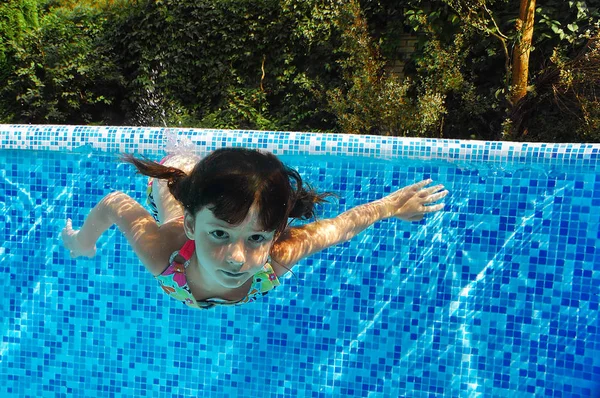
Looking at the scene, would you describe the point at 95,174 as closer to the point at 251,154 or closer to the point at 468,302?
the point at 251,154

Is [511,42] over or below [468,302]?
over

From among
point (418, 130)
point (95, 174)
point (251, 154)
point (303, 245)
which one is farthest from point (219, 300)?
point (418, 130)

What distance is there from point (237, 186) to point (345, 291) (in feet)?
5.52

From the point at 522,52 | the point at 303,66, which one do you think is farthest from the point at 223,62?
the point at 522,52

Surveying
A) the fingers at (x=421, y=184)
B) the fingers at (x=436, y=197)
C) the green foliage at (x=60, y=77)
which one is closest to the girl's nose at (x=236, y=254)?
the fingers at (x=421, y=184)

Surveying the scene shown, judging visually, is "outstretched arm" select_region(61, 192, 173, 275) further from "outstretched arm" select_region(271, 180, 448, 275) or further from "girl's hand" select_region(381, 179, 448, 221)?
"girl's hand" select_region(381, 179, 448, 221)

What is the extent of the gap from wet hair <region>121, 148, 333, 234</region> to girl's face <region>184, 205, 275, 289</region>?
4 cm

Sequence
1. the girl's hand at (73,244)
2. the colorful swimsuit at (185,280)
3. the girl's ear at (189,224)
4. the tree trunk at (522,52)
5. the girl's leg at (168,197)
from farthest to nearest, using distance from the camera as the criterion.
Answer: the tree trunk at (522,52) → the girl's hand at (73,244) → the girl's leg at (168,197) → the colorful swimsuit at (185,280) → the girl's ear at (189,224)

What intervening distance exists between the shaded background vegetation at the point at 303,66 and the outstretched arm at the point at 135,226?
3575 millimetres

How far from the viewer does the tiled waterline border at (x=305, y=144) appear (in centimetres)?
358

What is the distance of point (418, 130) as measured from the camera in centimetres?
605

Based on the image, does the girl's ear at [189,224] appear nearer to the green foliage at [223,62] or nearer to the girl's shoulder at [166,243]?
the girl's shoulder at [166,243]

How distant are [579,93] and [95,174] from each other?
494 cm

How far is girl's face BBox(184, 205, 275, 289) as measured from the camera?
104 inches
